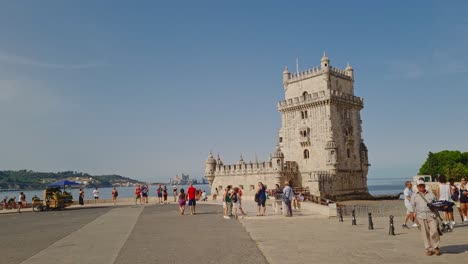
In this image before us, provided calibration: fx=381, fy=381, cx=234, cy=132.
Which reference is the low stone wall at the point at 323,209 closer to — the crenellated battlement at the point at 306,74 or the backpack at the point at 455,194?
the backpack at the point at 455,194

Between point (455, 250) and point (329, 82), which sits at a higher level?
point (329, 82)

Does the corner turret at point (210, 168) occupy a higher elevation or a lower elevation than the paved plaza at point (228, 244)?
higher

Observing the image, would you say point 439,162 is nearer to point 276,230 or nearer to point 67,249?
point 276,230

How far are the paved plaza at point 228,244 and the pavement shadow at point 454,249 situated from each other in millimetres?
24

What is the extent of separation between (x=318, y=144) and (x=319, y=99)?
5724 mm

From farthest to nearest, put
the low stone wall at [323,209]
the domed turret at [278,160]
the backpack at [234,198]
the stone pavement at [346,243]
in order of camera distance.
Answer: the domed turret at [278,160], the backpack at [234,198], the low stone wall at [323,209], the stone pavement at [346,243]

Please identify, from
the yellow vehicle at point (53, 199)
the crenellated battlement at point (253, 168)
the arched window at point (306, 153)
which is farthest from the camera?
the arched window at point (306, 153)

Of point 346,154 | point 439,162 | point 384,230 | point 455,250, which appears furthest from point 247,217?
point 439,162

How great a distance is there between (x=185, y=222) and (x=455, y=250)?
12.3 meters

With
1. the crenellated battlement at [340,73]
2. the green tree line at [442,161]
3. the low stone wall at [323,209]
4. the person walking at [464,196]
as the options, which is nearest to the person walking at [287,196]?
the low stone wall at [323,209]

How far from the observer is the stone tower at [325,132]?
47000 mm

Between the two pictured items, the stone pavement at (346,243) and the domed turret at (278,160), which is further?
the domed turret at (278,160)

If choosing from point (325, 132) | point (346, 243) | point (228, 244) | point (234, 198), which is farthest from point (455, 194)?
point (325, 132)

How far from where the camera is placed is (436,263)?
9.15 meters
